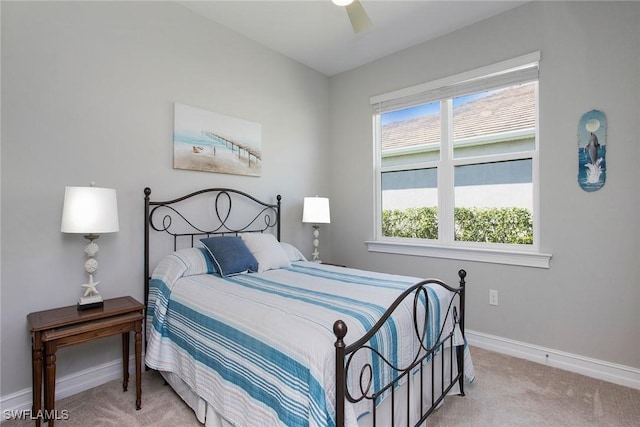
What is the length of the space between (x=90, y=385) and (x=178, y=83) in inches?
90.9

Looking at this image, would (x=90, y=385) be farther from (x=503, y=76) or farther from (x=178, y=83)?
(x=503, y=76)

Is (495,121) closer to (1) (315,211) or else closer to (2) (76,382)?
(1) (315,211)

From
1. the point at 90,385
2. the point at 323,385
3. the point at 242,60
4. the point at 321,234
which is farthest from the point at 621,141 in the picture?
the point at 90,385

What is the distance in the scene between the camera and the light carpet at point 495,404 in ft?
6.06

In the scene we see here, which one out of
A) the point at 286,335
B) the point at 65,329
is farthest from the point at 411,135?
the point at 65,329

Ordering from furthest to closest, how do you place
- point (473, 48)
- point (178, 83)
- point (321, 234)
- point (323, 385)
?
1. point (321, 234)
2. point (473, 48)
3. point (178, 83)
4. point (323, 385)

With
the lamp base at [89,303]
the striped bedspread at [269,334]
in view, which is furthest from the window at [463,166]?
the lamp base at [89,303]

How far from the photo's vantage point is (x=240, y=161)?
3088 millimetres

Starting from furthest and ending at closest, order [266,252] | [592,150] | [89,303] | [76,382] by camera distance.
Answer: [266,252] < [592,150] < [76,382] < [89,303]

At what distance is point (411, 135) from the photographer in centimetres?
346

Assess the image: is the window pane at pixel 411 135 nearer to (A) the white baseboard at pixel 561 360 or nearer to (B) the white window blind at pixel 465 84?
(B) the white window blind at pixel 465 84

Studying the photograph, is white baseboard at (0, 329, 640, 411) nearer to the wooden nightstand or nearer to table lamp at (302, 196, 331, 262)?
the wooden nightstand

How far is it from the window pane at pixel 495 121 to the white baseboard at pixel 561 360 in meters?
1.64

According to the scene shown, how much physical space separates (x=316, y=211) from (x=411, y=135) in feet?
4.24
